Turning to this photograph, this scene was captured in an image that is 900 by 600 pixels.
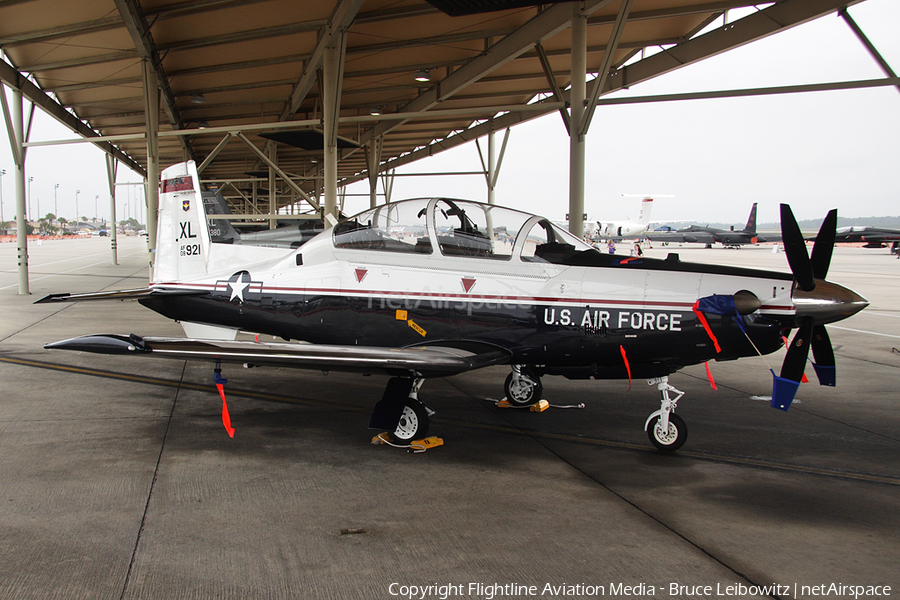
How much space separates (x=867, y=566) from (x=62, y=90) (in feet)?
59.1

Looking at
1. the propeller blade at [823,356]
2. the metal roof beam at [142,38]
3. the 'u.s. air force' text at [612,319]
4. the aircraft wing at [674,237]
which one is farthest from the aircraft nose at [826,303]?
the aircraft wing at [674,237]

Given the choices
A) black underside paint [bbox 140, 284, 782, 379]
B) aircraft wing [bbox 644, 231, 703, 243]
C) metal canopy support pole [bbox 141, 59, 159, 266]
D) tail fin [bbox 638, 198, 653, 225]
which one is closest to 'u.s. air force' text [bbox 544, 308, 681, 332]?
black underside paint [bbox 140, 284, 782, 379]

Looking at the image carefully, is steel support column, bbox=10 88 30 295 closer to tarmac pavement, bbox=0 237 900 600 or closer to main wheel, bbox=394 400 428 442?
tarmac pavement, bbox=0 237 900 600

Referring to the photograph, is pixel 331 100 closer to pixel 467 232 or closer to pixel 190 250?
pixel 190 250

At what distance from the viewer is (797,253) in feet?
15.5

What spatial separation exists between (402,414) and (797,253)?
351 cm

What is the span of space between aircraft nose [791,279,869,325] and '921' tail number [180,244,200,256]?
7.22 metres

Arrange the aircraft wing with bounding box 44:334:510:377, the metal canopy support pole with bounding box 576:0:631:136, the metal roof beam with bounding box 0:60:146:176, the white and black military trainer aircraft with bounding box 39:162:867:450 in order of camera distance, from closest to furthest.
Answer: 1. the aircraft wing with bounding box 44:334:510:377
2. the white and black military trainer aircraft with bounding box 39:162:867:450
3. the metal canopy support pole with bounding box 576:0:631:136
4. the metal roof beam with bounding box 0:60:146:176

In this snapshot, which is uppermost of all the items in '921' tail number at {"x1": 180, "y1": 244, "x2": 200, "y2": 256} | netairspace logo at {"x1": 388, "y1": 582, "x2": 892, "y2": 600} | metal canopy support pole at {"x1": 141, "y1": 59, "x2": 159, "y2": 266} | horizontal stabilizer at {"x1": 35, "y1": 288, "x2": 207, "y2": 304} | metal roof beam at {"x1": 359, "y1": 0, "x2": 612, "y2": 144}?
metal roof beam at {"x1": 359, "y1": 0, "x2": 612, "y2": 144}

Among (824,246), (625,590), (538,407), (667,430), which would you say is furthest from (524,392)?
(625,590)

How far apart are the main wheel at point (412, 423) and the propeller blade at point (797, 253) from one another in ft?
10.6

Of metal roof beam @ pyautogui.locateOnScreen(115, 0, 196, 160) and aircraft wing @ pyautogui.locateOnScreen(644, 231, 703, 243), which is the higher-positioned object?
metal roof beam @ pyautogui.locateOnScreen(115, 0, 196, 160)

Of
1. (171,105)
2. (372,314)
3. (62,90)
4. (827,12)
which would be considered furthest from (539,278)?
(62,90)

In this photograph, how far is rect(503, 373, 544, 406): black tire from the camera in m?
6.45
